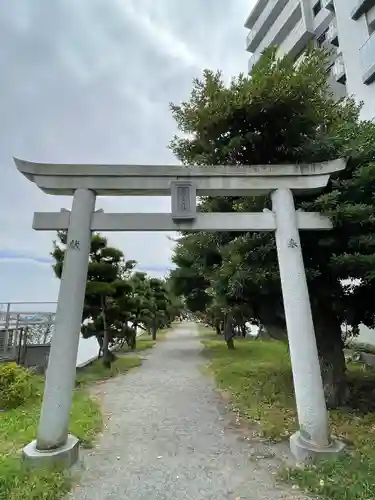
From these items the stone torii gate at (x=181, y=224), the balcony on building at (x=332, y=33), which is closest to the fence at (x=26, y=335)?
the stone torii gate at (x=181, y=224)

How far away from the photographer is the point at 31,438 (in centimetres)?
457

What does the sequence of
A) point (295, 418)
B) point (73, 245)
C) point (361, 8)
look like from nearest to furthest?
point (73, 245)
point (295, 418)
point (361, 8)

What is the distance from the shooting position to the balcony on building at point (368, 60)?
10.7 metres

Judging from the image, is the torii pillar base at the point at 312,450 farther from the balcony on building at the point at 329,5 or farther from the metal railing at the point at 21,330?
the balcony on building at the point at 329,5

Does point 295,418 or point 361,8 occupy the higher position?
point 361,8

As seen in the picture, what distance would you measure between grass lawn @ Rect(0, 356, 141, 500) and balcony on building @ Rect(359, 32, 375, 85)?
12471 mm

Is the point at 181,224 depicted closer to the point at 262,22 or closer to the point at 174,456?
the point at 174,456

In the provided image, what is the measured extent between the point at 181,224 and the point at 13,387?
4.80 meters

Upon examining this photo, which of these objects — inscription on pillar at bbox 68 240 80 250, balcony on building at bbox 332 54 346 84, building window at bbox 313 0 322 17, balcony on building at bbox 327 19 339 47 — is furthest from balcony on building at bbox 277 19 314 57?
inscription on pillar at bbox 68 240 80 250

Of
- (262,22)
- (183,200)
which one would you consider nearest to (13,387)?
(183,200)

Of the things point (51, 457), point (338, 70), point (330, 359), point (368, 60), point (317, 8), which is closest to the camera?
point (51, 457)

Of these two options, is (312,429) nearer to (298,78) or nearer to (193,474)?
(193,474)

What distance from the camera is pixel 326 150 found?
5.29 m

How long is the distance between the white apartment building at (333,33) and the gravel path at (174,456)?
6.52 metres
